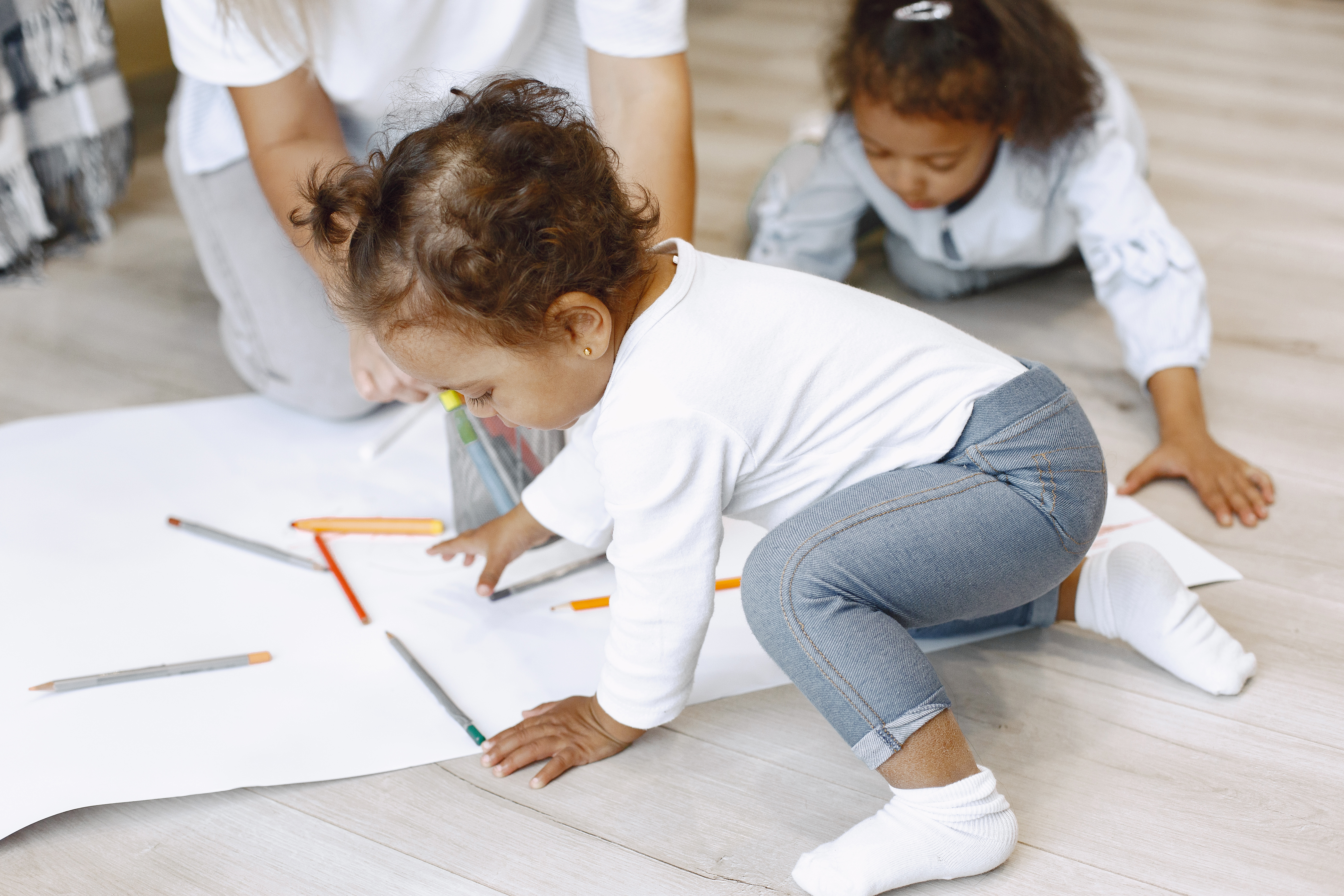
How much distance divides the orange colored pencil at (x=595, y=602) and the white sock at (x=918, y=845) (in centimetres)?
25

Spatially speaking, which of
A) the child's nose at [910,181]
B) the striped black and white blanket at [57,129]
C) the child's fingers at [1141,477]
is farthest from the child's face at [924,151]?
the striped black and white blanket at [57,129]

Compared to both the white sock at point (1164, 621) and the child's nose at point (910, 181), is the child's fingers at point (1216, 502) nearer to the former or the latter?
the white sock at point (1164, 621)

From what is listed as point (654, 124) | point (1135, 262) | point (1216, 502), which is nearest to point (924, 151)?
point (1135, 262)

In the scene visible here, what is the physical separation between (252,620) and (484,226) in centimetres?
45

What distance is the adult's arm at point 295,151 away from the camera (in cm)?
94

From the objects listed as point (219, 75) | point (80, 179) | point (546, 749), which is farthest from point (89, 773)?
point (80, 179)

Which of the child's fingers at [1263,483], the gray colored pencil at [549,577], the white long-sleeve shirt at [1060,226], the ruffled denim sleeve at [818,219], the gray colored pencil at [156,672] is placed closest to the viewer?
the gray colored pencil at [156,672]

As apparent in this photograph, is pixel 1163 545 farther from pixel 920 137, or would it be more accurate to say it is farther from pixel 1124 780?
pixel 920 137

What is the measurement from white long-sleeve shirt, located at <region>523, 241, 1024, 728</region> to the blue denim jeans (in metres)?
0.03

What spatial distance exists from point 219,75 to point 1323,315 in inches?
48.5

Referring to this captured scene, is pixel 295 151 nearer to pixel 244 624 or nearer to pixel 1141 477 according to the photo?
pixel 244 624

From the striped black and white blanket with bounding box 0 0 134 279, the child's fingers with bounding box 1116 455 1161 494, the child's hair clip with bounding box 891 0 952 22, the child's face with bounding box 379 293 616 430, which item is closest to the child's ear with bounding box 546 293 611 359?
the child's face with bounding box 379 293 616 430

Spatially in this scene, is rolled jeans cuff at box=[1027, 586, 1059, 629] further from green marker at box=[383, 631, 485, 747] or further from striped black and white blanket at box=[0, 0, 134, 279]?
striped black and white blanket at box=[0, 0, 134, 279]

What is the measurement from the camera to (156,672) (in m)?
0.84
